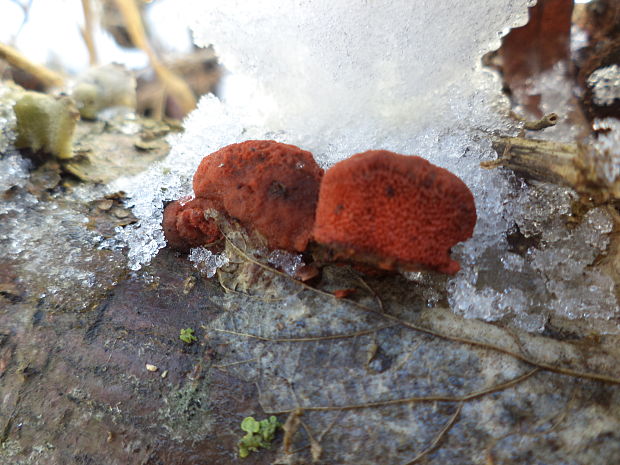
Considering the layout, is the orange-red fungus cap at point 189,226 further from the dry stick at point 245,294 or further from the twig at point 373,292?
the twig at point 373,292

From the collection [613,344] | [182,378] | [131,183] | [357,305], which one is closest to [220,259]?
[182,378]

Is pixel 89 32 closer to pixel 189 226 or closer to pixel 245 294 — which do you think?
pixel 189 226

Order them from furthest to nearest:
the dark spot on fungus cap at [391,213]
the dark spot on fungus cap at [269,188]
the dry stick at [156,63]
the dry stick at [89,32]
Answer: the dry stick at [89,32] < the dry stick at [156,63] < the dark spot on fungus cap at [269,188] < the dark spot on fungus cap at [391,213]

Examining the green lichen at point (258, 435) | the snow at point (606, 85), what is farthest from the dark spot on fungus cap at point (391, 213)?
the snow at point (606, 85)

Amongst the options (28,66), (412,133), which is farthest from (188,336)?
(28,66)

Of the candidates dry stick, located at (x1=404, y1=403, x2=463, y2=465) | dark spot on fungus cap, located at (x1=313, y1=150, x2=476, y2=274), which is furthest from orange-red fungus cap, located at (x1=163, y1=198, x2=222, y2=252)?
dry stick, located at (x1=404, y1=403, x2=463, y2=465)
